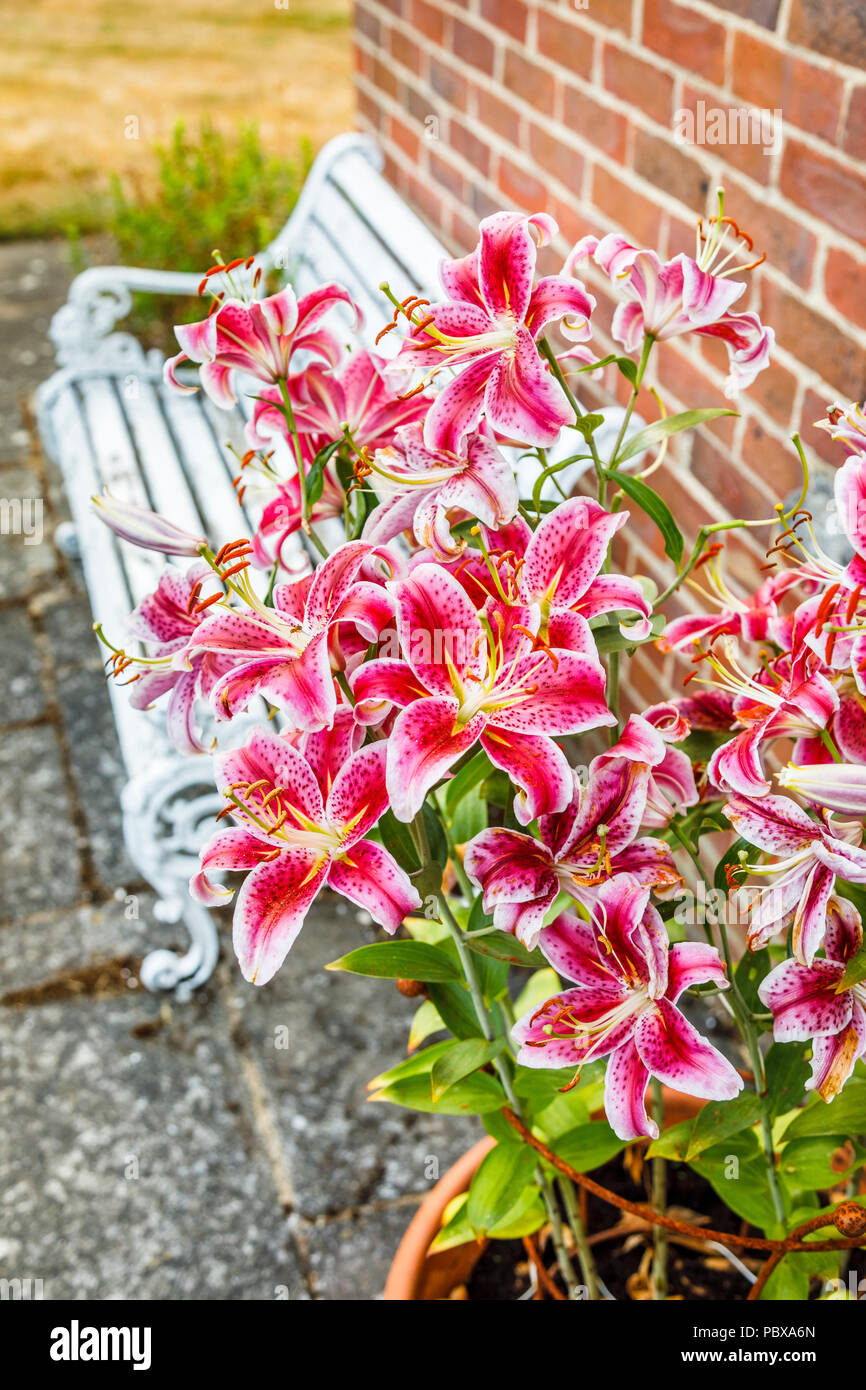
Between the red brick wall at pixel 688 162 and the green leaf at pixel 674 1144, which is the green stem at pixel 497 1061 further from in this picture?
the red brick wall at pixel 688 162

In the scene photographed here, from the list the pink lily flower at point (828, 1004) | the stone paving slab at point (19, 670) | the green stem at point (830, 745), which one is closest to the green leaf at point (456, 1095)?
the pink lily flower at point (828, 1004)

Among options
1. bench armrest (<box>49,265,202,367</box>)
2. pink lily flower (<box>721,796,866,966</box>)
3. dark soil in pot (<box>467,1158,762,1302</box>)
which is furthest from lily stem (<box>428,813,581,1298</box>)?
bench armrest (<box>49,265,202,367</box>)

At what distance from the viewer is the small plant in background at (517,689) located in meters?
0.75

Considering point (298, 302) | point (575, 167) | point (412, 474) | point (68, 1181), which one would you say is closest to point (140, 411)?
point (575, 167)

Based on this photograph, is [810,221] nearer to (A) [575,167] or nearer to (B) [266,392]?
(A) [575,167]

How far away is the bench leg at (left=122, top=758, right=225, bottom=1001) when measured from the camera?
1867mm

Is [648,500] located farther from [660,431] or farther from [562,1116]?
[562,1116]

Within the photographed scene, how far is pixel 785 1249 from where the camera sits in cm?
101

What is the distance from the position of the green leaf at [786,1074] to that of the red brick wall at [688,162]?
0.75 meters

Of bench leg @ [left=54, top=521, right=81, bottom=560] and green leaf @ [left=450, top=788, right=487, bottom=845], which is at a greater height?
green leaf @ [left=450, top=788, right=487, bottom=845]

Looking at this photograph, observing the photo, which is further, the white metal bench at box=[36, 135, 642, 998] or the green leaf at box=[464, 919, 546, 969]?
the white metal bench at box=[36, 135, 642, 998]

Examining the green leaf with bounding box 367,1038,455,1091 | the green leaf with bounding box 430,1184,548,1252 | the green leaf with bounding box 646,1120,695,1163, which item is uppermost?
the green leaf with bounding box 646,1120,695,1163

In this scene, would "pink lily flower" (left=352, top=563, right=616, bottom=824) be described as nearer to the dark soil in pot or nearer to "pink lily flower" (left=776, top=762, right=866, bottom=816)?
"pink lily flower" (left=776, top=762, right=866, bottom=816)

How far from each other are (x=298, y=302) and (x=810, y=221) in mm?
796
